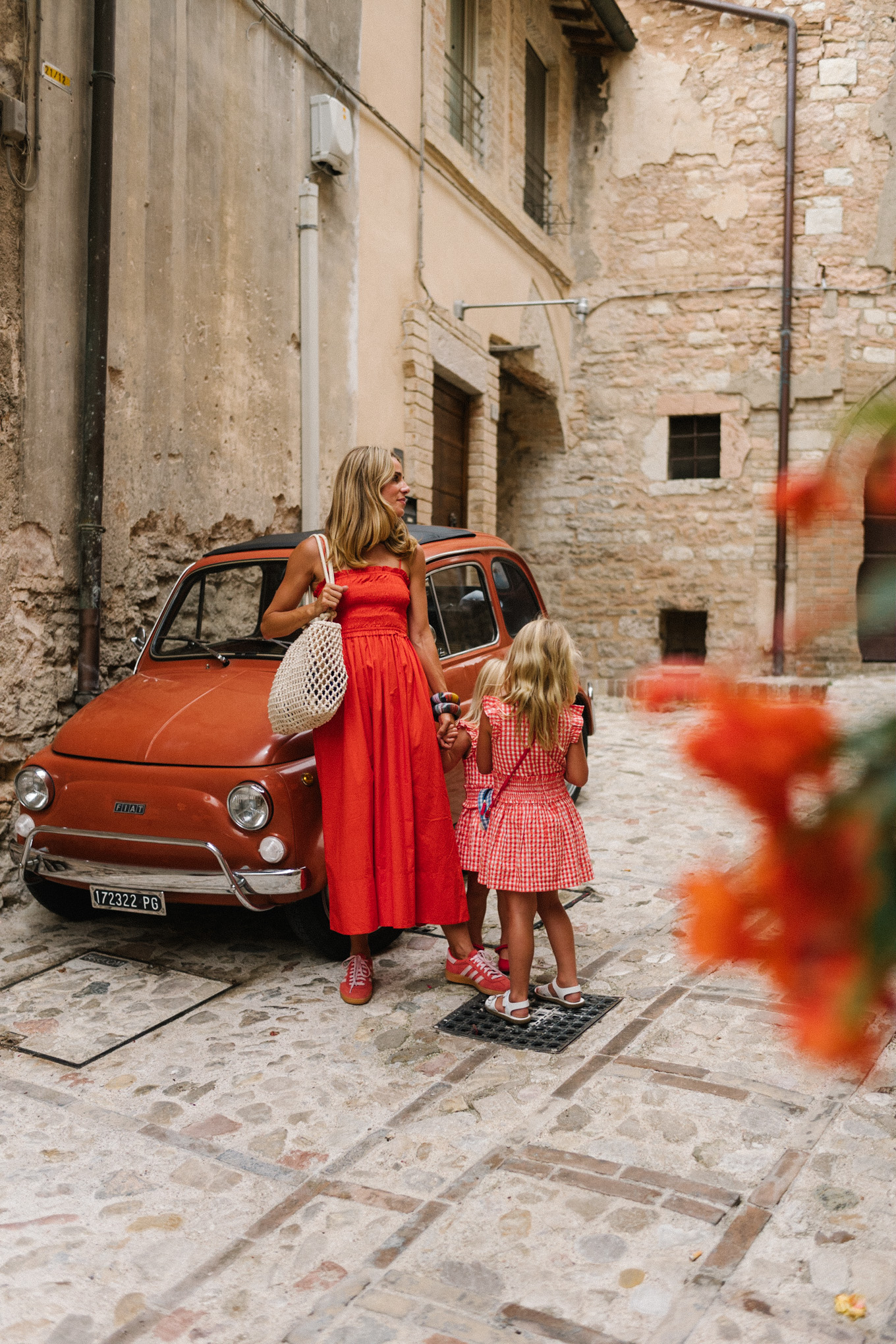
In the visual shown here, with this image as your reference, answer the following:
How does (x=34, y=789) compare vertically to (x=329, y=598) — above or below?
below

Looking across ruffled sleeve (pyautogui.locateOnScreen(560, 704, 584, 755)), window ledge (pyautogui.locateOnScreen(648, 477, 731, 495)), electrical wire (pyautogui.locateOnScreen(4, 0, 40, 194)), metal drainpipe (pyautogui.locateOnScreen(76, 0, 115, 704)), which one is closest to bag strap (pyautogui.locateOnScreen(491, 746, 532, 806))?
ruffled sleeve (pyautogui.locateOnScreen(560, 704, 584, 755))

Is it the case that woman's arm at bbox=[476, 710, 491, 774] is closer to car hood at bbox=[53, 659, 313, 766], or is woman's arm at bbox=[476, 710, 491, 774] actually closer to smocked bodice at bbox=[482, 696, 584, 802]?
smocked bodice at bbox=[482, 696, 584, 802]

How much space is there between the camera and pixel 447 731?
399 centimetres

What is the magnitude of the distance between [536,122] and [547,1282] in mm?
12079

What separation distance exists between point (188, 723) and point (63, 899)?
1.10 m

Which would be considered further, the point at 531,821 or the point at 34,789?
the point at 34,789

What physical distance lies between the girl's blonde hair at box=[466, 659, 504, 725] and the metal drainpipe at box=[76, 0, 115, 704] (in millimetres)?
2336

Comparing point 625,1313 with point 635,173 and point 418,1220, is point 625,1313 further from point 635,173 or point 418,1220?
point 635,173

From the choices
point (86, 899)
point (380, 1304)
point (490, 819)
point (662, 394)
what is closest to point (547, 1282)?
point (380, 1304)

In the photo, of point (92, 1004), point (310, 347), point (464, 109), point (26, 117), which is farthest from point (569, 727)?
point (464, 109)

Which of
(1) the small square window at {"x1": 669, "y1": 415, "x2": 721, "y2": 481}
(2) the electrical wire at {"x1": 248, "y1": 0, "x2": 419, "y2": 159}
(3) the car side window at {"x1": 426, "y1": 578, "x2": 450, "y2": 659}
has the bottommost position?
(3) the car side window at {"x1": 426, "y1": 578, "x2": 450, "y2": 659}

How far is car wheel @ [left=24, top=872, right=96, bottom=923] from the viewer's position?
15.1 ft

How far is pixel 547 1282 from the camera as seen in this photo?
89.7 inches

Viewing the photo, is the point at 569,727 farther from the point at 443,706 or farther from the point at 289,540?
the point at 289,540
